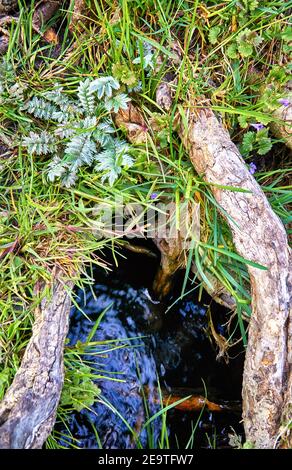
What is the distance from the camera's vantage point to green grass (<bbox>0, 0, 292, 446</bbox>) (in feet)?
7.20

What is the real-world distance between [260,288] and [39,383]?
1.12m

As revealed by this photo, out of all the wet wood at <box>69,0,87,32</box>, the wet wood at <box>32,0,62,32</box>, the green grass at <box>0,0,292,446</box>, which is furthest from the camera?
the wet wood at <box>32,0,62,32</box>

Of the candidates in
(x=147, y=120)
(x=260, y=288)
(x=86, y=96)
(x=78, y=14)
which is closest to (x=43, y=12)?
(x=78, y=14)

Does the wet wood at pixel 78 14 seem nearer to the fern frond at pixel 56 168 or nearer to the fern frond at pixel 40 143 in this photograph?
the fern frond at pixel 40 143

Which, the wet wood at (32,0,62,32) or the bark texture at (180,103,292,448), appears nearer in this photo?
the bark texture at (180,103,292,448)

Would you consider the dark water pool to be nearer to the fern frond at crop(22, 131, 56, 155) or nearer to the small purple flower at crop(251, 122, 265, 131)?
the fern frond at crop(22, 131, 56, 155)

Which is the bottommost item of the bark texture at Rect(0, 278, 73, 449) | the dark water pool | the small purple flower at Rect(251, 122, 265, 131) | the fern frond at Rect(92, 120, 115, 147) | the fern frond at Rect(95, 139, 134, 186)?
the dark water pool

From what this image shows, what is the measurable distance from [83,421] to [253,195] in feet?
5.13

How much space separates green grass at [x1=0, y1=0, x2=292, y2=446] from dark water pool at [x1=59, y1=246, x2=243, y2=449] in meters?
0.40

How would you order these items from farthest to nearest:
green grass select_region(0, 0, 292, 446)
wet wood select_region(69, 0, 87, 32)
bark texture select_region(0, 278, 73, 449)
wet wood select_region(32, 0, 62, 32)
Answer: wet wood select_region(32, 0, 62, 32) → wet wood select_region(69, 0, 87, 32) → green grass select_region(0, 0, 292, 446) → bark texture select_region(0, 278, 73, 449)

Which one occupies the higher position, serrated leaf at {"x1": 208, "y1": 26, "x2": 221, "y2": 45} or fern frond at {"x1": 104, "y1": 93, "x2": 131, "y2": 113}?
serrated leaf at {"x1": 208, "y1": 26, "x2": 221, "y2": 45}

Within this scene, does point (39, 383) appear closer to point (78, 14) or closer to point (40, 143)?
point (40, 143)

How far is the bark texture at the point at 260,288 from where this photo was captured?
75.4 inches

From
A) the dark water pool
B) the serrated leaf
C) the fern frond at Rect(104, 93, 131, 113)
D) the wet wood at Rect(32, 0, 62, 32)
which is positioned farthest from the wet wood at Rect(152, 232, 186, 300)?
the wet wood at Rect(32, 0, 62, 32)
